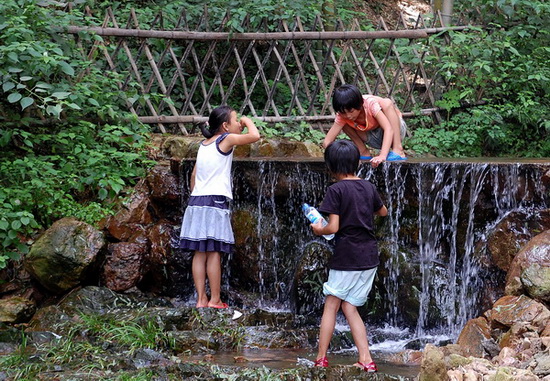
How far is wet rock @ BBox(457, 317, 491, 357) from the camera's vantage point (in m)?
3.94

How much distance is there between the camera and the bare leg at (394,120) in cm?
547

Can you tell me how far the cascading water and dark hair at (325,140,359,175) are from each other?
1452 millimetres

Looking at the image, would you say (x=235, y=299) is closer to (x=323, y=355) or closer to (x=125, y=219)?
(x=125, y=219)

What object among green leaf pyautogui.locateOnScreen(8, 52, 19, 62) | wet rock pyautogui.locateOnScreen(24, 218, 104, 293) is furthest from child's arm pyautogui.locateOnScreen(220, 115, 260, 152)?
green leaf pyautogui.locateOnScreen(8, 52, 19, 62)

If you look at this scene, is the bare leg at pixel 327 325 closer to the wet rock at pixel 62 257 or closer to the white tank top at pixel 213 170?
the white tank top at pixel 213 170

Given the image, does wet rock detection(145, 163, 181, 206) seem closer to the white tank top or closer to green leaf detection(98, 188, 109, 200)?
green leaf detection(98, 188, 109, 200)

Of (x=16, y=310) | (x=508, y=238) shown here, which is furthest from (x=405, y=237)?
(x=16, y=310)

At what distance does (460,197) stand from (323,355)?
1.92m

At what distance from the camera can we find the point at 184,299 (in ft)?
19.9

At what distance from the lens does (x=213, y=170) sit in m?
5.24

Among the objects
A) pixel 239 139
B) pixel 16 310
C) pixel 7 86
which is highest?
pixel 7 86

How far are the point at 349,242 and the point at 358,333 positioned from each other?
1.73 feet

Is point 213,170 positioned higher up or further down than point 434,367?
higher up

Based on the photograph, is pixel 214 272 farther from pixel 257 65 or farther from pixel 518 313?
pixel 257 65
